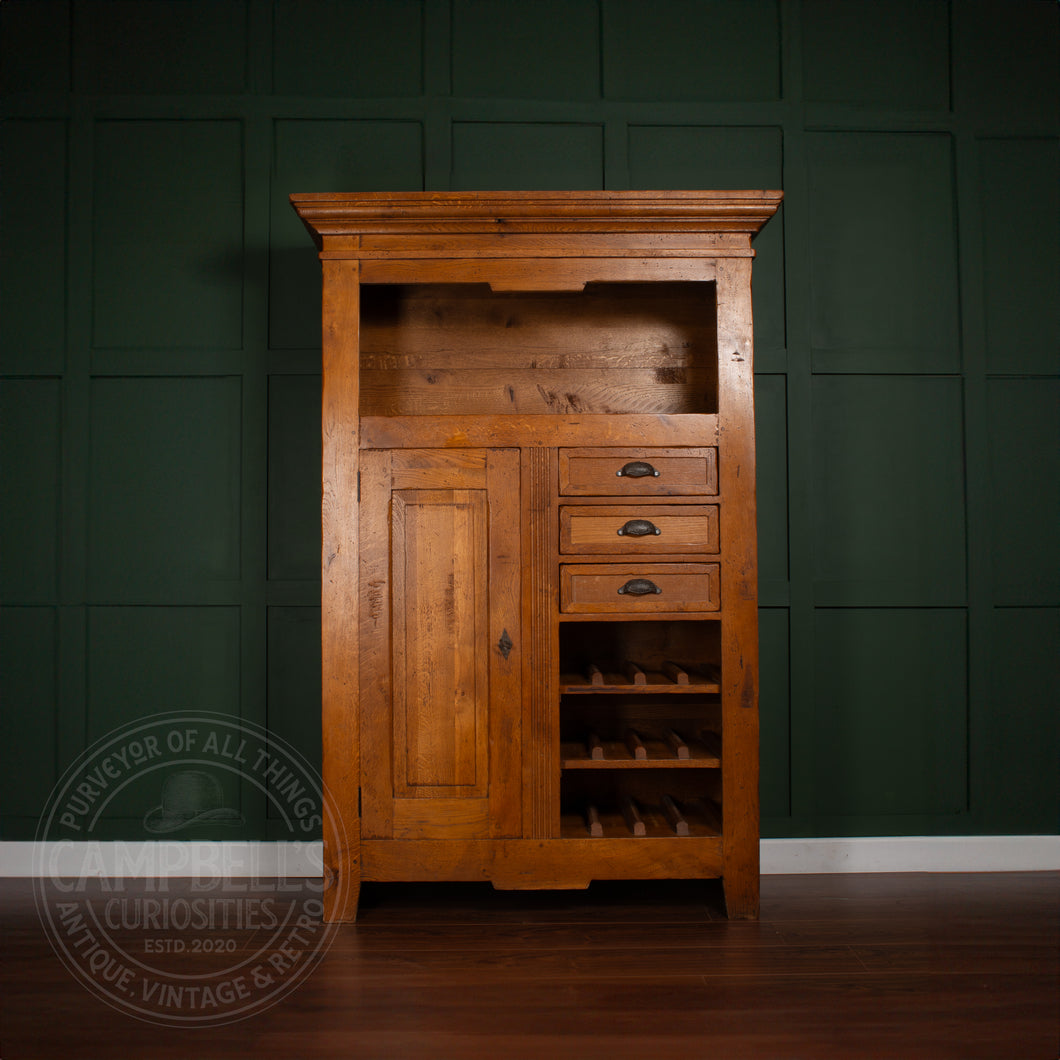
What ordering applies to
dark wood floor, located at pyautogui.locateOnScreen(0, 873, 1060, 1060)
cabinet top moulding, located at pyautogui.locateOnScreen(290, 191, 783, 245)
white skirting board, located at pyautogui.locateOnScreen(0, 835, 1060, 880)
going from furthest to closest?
1. white skirting board, located at pyautogui.locateOnScreen(0, 835, 1060, 880)
2. cabinet top moulding, located at pyautogui.locateOnScreen(290, 191, 783, 245)
3. dark wood floor, located at pyautogui.locateOnScreen(0, 873, 1060, 1060)

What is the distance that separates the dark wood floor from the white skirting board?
0.48 ft

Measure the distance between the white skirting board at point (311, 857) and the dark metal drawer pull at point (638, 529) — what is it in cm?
118

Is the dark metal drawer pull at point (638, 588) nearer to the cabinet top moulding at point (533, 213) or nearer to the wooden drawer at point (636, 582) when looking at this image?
the wooden drawer at point (636, 582)

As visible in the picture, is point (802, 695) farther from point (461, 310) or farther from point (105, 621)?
point (105, 621)

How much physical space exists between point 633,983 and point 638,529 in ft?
3.53

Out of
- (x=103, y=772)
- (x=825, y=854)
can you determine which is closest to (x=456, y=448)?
(x=103, y=772)

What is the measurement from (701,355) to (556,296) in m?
0.50

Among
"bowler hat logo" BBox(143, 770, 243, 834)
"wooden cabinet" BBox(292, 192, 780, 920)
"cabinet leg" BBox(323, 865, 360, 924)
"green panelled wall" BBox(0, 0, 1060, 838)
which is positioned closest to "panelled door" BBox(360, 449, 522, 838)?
"wooden cabinet" BBox(292, 192, 780, 920)

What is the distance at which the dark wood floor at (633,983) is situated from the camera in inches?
59.3

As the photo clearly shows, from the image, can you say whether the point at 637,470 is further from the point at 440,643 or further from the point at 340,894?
the point at 340,894

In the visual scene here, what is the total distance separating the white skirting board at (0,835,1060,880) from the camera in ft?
7.95

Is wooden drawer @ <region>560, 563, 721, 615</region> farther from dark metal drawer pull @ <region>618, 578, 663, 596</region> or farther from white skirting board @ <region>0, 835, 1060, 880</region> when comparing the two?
white skirting board @ <region>0, 835, 1060, 880</region>

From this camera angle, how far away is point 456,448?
2.05 m

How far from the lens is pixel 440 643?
2055 millimetres
